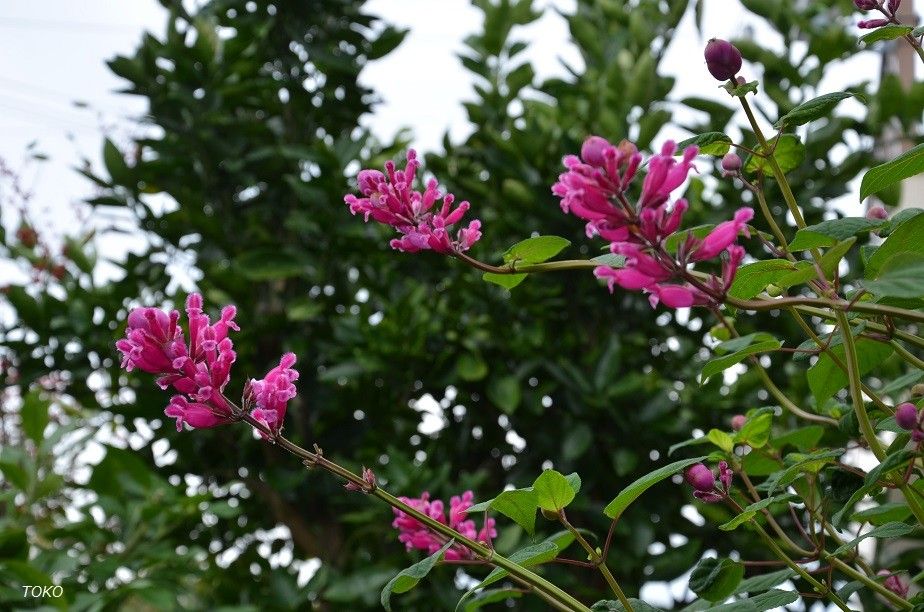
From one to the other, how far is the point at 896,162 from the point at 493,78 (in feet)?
5.06

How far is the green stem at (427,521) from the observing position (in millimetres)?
570

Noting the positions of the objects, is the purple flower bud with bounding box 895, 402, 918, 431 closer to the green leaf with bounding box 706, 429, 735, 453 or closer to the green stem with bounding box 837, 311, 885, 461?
the green stem with bounding box 837, 311, 885, 461

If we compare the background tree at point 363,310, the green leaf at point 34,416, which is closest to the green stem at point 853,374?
the background tree at point 363,310

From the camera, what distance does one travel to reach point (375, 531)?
5.82 ft

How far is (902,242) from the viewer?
1.98 feet

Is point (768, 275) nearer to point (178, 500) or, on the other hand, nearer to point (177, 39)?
point (178, 500)

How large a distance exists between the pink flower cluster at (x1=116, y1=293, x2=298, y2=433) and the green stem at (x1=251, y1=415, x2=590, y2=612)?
2 cm

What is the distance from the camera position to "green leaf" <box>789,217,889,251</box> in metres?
0.60

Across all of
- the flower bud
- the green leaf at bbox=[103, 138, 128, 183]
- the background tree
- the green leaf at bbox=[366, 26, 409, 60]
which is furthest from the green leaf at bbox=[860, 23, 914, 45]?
the green leaf at bbox=[103, 138, 128, 183]

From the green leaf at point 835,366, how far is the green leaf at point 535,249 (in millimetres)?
242

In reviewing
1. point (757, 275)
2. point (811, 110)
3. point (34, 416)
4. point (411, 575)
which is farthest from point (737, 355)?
point (34, 416)

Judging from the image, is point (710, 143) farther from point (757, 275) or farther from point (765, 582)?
point (765, 582)

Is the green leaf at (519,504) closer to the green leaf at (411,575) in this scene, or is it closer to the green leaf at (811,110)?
the green leaf at (411,575)

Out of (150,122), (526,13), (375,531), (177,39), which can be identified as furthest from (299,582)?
(526,13)
